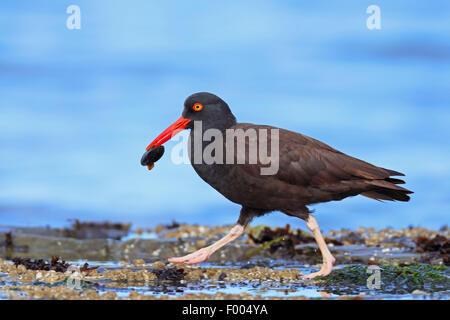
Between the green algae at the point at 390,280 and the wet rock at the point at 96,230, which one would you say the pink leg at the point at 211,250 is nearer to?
the green algae at the point at 390,280

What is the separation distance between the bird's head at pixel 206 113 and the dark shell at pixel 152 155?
45cm

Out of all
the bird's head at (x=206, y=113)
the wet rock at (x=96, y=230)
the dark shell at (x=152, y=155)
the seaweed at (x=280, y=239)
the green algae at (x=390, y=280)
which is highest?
the bird's head at (x=206, y=113)

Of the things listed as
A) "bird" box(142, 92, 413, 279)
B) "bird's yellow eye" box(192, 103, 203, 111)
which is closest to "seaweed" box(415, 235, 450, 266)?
"bird" box(142, 92, 413, 279)

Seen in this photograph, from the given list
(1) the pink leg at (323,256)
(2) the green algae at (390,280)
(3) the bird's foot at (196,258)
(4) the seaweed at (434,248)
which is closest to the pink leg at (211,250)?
→ (3) the bird's foot at (196,258)

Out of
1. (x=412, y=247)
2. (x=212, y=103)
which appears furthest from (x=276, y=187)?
(x=412, y=247)

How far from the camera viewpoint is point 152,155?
27.7 ft

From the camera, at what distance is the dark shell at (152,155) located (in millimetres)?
8406

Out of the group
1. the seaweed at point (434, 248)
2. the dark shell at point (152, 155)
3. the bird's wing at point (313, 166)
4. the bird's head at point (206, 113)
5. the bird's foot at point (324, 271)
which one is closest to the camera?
the bird's foot at point (324, 271)

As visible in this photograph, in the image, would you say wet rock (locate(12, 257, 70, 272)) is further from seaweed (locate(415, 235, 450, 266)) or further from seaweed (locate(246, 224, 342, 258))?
seaweed (locate(415, 235, 450, 266))

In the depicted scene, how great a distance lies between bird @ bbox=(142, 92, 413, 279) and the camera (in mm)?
7535

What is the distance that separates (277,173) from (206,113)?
1.18 m
